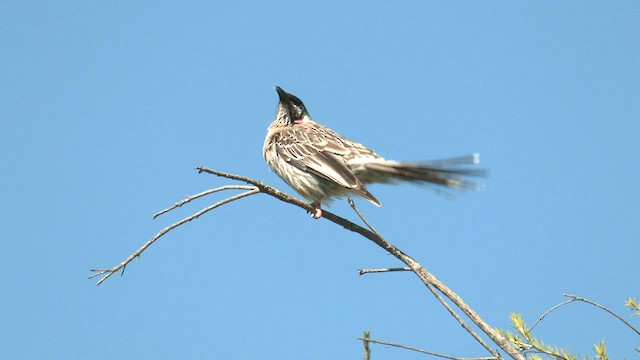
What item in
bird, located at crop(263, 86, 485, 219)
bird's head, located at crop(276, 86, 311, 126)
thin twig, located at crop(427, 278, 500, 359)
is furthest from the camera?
bird's head, located at crop(276, 86, 311, 126)

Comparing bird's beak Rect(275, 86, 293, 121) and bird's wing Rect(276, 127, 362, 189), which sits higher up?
bird's beak Rect(275, 86, 293, 121)

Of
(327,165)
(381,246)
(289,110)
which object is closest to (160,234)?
(381,246)

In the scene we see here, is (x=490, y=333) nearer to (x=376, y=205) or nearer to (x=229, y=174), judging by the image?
(x=229, y=174)

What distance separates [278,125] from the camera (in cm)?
705

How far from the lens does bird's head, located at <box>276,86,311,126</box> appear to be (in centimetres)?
705

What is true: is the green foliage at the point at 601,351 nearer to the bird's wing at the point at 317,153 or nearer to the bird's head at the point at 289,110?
the bird's wing at the point at 317,153

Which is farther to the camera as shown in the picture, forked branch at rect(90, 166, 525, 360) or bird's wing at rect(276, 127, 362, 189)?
bird's wing at rect(276, 127, 362, 189)

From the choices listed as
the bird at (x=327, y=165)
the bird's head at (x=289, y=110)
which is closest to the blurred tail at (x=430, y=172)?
the bird at (x=327, y=165)

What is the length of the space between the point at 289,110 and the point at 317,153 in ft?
4.51

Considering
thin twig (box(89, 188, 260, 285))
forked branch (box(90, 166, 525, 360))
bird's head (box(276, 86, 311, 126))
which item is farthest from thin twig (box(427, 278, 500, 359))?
bird's head (box(276, 86, 311, 126))

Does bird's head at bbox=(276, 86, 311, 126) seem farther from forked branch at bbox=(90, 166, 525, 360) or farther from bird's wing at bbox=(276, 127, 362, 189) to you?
forked branch at bbox=(90, 166, 525, 360)

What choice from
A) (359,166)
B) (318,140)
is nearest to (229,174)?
(359,166)

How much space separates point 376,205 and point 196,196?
1726mm

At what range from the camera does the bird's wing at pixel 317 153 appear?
5340 mm
